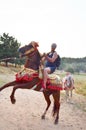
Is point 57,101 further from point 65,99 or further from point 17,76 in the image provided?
point 65,99

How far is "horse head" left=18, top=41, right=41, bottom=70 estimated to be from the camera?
15547mm

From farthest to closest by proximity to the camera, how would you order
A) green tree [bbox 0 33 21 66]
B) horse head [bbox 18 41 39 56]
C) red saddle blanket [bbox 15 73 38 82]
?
green tree [bbox 0 33 21 66], red saddle blanket [bbox 15 73 38 82], horse head [bbox 18 41 39 56]

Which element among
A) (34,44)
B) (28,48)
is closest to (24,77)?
(28,48)

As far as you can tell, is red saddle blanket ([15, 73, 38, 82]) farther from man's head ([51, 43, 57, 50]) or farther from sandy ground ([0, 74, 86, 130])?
sandy ground ([0, 74, 86, 130])

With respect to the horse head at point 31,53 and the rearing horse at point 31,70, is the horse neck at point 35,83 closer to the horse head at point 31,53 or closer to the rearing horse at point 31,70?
the rearing horse at point 31,70

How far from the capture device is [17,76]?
15836mm

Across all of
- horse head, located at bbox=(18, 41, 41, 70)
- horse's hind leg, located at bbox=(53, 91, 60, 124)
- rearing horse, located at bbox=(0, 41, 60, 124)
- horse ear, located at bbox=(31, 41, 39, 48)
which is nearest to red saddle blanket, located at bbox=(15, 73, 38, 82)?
rearing horse, located at bbox=(0, 41, 60, 124)

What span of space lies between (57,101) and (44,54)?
2.58m

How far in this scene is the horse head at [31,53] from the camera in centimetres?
1555

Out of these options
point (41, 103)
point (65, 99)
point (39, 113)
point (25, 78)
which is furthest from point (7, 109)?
point (65, 99)

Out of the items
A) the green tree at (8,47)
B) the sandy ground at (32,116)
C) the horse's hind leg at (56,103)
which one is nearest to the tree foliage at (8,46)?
the green tree at (8,47)

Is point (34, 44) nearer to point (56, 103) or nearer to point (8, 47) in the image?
point (56, 103)

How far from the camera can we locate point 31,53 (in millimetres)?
15578

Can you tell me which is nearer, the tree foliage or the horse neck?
the horse neck
